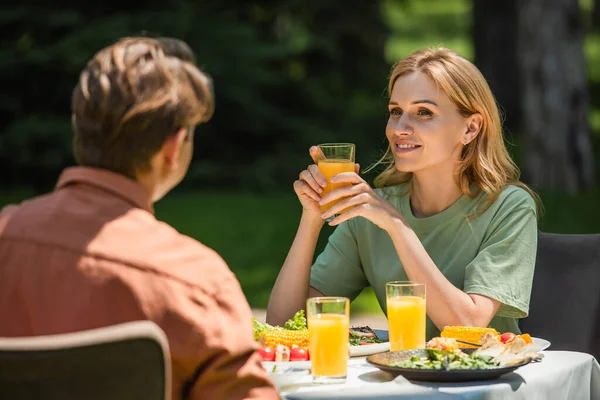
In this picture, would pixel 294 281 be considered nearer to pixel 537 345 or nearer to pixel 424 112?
pixel 424 112

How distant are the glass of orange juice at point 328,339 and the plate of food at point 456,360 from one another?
0.32 feet

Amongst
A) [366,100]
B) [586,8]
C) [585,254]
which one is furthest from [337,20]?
[586,8]

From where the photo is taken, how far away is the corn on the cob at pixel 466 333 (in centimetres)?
300

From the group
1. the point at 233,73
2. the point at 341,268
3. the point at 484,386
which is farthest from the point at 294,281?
the point at 233,73

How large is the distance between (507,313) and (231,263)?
615cm

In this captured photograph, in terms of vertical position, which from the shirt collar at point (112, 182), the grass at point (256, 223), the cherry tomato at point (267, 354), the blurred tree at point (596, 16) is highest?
the blurred tree at point (596, 16)

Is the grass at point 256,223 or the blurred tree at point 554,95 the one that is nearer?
the grass at point 256,223

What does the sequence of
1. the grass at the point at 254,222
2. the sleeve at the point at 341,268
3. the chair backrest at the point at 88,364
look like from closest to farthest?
the chair backrest at the point at 88,364 → the sleeve at the point at 341,268 → the grass at the point at 254,222

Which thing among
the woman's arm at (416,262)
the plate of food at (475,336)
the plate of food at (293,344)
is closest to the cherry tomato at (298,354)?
the plate of food at (293,344)

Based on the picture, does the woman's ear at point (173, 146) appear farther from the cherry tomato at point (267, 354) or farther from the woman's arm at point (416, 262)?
the woman's arm at point (416, 262)

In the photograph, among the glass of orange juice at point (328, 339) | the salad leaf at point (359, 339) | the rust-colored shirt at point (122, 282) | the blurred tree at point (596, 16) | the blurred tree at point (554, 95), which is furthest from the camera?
the blurred tree at point (596, 16)

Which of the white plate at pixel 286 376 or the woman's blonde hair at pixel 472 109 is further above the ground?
the woman's blonde hair at pixel 472 109

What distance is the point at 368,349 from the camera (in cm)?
306

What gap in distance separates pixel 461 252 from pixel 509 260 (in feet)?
0.66
